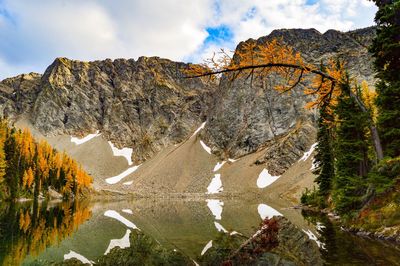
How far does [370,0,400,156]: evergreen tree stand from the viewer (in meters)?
18.2

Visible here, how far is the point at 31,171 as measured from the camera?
10606 centimetres

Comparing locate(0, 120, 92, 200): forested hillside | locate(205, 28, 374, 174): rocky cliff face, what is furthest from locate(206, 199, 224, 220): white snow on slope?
locate(205, 28, 374, 174): rocky cliff face

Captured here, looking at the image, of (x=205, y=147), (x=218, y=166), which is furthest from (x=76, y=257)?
(x=205, y=147)

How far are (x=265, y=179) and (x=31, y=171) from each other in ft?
260

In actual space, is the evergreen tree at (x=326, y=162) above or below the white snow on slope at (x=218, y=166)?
below

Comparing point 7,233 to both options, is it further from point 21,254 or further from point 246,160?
point 246,160

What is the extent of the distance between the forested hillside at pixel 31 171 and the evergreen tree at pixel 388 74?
83.9 meters

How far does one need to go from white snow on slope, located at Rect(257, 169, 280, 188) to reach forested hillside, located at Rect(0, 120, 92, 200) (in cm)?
6561

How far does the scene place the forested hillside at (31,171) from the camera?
9594cm

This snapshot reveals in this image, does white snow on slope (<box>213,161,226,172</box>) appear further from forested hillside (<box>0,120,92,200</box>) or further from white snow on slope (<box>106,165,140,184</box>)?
forested hillside (<box>0,120,92,200</box>)

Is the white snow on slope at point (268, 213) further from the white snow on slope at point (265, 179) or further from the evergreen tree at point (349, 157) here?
the white snow on slope at point (265, 179)

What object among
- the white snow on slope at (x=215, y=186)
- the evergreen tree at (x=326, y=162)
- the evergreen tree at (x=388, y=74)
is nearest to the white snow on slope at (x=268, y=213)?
the evergreen tree at (x=326, y=162)

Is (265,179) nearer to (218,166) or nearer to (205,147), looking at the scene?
(218,166)

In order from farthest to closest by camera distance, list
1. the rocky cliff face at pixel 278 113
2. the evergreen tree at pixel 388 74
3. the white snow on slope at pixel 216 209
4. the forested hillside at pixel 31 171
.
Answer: the rocky cliff face at pixel 278 113 → the forested hillside at pixel 31 171 → the white snow on slope at pixel 216 209 → the evergreen tree at pixel 388 74
